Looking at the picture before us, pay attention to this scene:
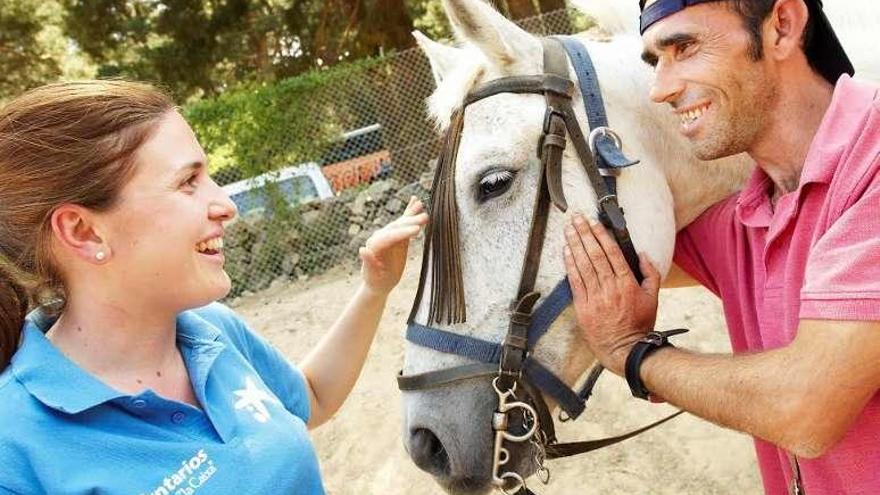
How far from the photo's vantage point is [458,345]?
6.60 feet

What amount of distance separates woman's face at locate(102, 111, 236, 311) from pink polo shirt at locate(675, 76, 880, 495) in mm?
1260

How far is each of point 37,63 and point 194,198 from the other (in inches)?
563

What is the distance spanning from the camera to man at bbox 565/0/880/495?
4.57ft

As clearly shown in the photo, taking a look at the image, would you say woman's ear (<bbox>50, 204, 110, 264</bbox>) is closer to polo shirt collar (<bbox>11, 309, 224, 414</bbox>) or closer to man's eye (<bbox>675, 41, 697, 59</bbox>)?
polo shirt collar (<bbox>11, 309, 224, 414</bbox>)

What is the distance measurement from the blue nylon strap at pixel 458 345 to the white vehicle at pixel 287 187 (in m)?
7.34

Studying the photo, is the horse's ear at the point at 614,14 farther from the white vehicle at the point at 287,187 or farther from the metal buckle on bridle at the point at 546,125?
the white vehicle at the point at 287,187

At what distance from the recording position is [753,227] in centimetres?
183

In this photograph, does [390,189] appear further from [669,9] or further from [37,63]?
[37,63]

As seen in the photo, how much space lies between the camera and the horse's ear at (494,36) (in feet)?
6.56

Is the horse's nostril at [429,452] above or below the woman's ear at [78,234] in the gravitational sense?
below

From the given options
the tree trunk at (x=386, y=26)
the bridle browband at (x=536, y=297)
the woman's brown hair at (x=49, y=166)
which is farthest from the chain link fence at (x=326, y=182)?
the woman's brown hair at (x=49, y=166)

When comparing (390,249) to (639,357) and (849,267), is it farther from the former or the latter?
(849,267)

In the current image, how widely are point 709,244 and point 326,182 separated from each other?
7538 millimetres

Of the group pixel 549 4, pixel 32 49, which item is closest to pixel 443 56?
→ pixel 549 4
